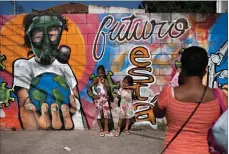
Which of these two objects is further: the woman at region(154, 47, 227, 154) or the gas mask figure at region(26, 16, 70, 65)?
the gas mask figure at region(26, 16, 70, 65)

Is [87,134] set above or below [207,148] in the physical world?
below

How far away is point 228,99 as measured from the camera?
7.52ft

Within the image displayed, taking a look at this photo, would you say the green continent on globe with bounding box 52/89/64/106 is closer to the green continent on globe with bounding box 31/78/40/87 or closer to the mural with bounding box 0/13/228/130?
the mural with bounding box 0/13/228/130

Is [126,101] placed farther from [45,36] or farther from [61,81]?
[45,36]

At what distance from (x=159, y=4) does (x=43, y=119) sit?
20.1 metres

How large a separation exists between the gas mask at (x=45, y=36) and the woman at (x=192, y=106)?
14.0 ft

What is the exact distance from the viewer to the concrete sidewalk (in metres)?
5.26

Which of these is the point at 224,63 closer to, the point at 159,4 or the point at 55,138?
the point at 55,138

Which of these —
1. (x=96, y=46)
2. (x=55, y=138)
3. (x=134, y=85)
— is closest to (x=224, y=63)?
(x=134, y=85)

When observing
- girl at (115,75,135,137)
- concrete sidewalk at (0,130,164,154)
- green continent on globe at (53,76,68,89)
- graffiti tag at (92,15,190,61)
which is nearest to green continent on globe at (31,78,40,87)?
A: green continent on globe at (53,76,68,89)

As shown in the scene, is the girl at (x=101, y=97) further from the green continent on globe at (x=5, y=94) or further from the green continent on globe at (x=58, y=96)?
the green continent on globe at (x=5, y=94)

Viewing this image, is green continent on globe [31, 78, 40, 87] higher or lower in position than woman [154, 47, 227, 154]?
lower

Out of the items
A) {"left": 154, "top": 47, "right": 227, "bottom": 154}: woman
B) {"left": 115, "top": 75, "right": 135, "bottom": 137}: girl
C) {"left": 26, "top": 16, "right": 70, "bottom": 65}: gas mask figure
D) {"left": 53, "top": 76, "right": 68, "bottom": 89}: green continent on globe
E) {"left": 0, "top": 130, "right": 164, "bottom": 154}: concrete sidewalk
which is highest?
{"left": 26, "top": 16, "right": 70, "bottom": 65}: gas mask figure

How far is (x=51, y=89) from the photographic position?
251 inches
